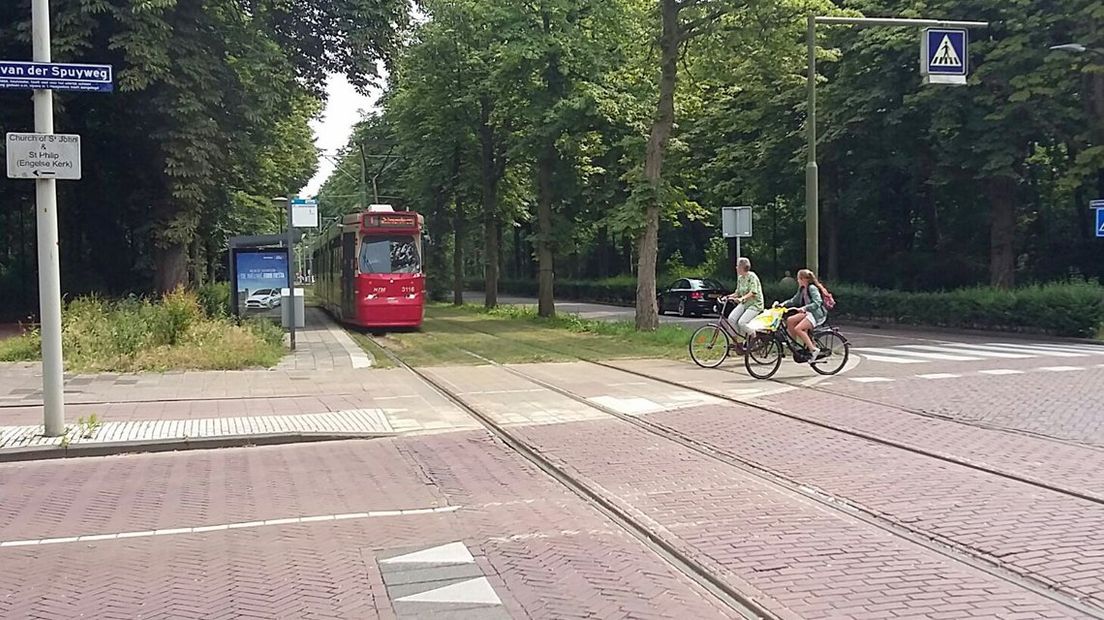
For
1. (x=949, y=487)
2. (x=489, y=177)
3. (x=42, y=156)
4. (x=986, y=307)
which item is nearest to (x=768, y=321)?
(x=949, y=487)

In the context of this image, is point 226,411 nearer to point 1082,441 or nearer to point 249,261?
point 1082,441

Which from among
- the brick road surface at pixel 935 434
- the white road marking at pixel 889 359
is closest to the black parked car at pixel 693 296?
the white road marking at pixel 889 359

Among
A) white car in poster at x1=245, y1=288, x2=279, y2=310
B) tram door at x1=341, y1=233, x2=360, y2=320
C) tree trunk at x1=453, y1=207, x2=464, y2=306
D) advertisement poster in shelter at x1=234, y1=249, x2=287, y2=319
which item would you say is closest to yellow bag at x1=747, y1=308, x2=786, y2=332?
advertisement poster in shelter at x1=234, y1=249, x2=287, y2=319

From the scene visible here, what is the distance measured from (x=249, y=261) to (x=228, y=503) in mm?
18227

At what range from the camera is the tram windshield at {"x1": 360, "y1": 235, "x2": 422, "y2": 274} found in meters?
26.9

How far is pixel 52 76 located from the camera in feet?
32.5

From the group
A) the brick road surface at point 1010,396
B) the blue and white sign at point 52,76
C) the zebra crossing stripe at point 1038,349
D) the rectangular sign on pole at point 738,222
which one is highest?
the blue and white sign at point 52,76

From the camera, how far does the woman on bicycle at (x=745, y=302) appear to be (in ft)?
53.2

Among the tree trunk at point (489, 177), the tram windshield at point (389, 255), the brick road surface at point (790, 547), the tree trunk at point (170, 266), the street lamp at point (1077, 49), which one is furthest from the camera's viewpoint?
the tree trunk at point (489, 177)

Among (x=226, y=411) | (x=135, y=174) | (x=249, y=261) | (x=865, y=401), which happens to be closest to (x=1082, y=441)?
(x=865, y=401)

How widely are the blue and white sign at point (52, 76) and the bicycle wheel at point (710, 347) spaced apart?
1060 cm

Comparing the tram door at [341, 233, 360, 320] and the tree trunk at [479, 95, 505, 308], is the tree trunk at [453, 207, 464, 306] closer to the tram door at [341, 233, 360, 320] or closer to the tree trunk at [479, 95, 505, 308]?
the tree trunk at [479, 95, 505, 308]

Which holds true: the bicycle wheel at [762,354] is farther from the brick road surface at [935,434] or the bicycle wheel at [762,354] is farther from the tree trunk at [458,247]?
the tree trunk at [458,247]

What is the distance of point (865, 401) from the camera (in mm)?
12742
